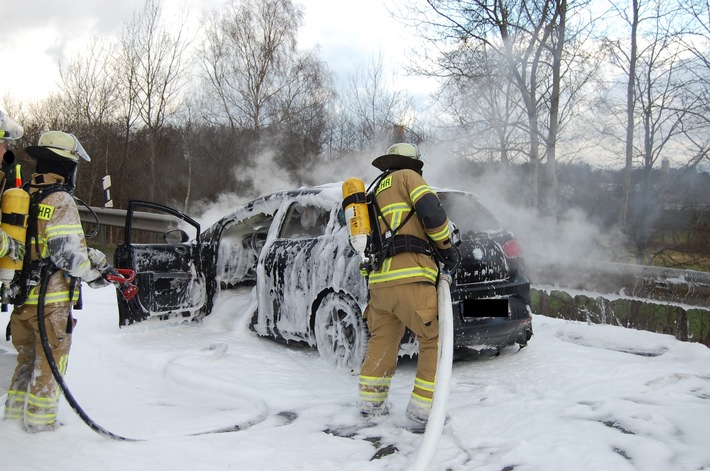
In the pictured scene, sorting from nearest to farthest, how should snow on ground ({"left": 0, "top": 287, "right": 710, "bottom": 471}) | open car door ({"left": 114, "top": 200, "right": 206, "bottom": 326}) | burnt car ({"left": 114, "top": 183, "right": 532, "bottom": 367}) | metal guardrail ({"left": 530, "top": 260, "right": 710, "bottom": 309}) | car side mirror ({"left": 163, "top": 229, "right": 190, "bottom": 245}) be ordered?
snow on ground ({"left": 0, "top": 287, "right": 710, "bottom": 471}), burnt car ({"left": 114, "top": 183, "right": 532, "bottom": 367}), open car door ({"left": 114, "top": 200, "right": 206, "bottom": 326}), car side mirror ({"left": 163, "top": 229, "right": 190, "bottom": 245}), metal guardrail ({"left": 530, "top": 260, "right": 710, "bottom": 309})

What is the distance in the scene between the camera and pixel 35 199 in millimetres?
3037

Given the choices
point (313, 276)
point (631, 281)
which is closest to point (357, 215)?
point (313, 276)

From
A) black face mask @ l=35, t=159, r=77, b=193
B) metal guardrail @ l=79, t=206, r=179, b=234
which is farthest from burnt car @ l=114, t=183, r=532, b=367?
metal guardrail @ l=79, t=206, r=179, b=234

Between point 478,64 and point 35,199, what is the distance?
33.3ft

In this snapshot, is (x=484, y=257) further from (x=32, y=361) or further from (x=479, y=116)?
(x=479, y=116)

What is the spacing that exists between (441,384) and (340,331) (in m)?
1.59

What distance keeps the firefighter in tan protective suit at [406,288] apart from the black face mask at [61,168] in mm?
1902

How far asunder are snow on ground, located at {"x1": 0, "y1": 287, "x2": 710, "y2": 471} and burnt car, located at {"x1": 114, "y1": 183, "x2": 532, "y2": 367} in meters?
0.29

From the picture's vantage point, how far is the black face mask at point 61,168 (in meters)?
3.18

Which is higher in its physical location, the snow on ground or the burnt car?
the burnt car

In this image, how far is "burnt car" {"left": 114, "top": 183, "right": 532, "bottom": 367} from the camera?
13.7ft

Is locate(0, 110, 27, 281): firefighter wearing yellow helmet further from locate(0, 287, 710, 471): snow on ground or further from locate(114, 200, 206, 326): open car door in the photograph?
locate(114, 200, 206, 326): open car door

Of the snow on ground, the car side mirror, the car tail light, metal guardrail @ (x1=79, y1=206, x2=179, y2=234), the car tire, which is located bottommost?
the snow on ground

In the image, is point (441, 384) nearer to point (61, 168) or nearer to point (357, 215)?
point (357, 215)
